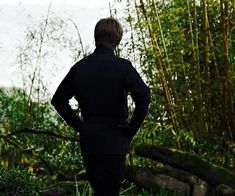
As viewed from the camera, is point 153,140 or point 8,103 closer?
point 153,140

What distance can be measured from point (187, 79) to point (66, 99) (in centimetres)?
235

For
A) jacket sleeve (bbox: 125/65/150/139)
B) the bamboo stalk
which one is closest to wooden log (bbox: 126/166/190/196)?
the bamboo stalk

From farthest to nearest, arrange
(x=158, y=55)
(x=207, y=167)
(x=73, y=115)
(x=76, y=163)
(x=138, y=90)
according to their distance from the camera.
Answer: (x=76, y=163) → (x=158, y=55) → (x=207, y=167) → (x=73, y=115) → (x=138, y=90)

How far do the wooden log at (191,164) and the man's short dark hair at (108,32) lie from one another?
1.88 meters

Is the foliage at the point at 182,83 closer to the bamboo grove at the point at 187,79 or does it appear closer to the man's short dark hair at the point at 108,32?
the bamboo grove at the point at 187,79

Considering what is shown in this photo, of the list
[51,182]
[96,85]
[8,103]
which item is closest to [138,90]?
[96,85]

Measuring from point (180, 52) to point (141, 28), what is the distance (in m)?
0.40

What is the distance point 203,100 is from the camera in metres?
5.46

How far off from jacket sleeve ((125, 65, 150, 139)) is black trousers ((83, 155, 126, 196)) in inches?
6.9

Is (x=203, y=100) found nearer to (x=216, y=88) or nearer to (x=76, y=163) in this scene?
(x=216, y=88)

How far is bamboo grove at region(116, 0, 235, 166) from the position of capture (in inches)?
206

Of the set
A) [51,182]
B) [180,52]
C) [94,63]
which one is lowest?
[51,182]

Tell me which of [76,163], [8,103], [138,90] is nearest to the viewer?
[138,90]

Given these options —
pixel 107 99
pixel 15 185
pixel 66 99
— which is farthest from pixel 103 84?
pixel 15 185
